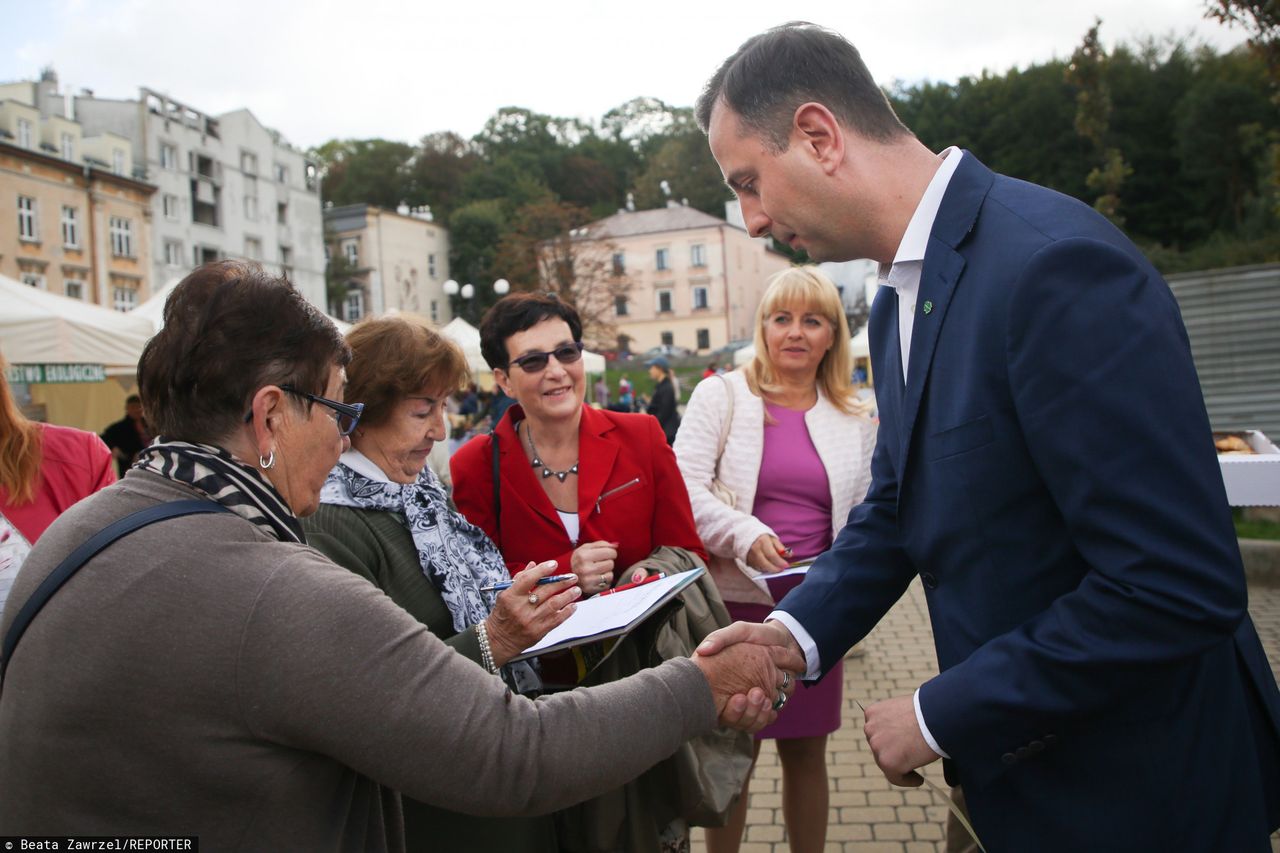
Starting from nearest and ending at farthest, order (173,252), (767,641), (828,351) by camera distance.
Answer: (767,641) → (828,351) → (173,252)

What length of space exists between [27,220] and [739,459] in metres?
38.2

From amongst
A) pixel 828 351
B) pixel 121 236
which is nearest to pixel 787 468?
pixel 828 351

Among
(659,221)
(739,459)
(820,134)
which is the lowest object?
(739,459)

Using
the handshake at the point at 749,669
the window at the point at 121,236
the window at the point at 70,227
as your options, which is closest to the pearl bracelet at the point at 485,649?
the handshake at the point at 749,669

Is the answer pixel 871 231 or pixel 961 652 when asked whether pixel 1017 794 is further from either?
pixel 871 231

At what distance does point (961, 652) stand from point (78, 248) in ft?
135

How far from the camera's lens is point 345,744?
56.7 inches

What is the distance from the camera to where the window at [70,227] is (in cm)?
3494

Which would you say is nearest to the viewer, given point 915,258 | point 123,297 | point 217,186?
point 915,258

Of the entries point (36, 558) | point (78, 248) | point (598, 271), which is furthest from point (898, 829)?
point (598, 271)

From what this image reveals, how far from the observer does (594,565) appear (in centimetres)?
288

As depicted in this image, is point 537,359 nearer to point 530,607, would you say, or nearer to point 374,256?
point 530,607

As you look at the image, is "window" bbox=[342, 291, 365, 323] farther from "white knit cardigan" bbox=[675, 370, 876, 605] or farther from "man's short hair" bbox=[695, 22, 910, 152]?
"man's short hair" bbox=[695, 22, 910, 152]

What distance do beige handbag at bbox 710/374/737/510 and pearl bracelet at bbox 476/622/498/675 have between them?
1.63 meters
